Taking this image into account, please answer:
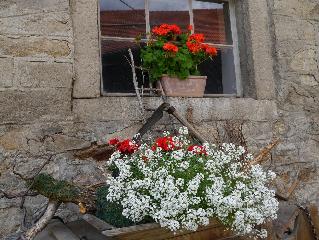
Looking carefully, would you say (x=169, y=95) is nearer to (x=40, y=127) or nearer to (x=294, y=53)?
(x=40, y=127)

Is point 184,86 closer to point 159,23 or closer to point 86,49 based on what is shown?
point 159,23

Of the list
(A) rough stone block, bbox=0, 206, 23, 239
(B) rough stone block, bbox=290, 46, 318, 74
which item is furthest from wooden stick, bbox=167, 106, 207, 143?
(B) rough stone block, bbox=290, 46, 318, 74

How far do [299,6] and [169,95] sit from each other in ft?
5.24

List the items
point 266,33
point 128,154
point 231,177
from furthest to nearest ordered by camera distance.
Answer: point 266,33 → point 128,154 → point 231,177

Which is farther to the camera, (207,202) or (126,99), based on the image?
(126,99)

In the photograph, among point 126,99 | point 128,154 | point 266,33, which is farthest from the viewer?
point 266,33

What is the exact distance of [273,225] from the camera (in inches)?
101

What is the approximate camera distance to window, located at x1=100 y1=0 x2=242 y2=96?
128 inches

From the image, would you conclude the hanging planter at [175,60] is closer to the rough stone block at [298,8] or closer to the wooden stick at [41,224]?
the rough stone block at [298,8]

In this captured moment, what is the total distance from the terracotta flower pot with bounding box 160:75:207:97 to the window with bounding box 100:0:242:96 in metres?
0.22

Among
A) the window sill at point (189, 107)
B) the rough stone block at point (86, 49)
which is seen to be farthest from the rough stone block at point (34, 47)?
the window sill at point (189, 107)

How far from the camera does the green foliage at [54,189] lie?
2145mm

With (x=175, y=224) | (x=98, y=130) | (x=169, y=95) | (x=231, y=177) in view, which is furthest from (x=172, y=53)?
(x=175, y=224)

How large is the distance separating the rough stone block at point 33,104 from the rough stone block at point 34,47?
0.26 meters
